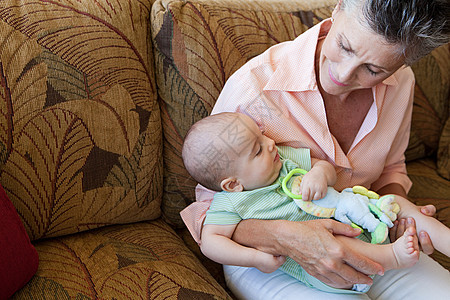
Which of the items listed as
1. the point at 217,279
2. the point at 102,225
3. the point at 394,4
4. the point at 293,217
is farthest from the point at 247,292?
the point at 394,4

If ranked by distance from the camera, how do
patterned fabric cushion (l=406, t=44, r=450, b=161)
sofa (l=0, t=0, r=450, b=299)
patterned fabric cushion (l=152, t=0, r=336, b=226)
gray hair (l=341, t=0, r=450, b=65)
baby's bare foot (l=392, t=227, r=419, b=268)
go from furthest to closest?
1. patterned fabric cushion (l=406, t=44, r=450, b=161)
2. patterned fabric cushion (l=152, t=0, r=336, b=226)
3. sofa (l=0, t=0, r=450, b=299)
4. baby's bare foot (l=392, t=227, r=419, b=268)
5. gray hair (l=341, t=0, r=450, b=65)

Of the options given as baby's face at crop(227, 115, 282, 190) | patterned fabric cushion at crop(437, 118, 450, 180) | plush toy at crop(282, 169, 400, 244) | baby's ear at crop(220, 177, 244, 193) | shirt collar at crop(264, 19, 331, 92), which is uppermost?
shirt collar at crop(264, 19, 331, 92)

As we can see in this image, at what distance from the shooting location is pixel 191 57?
152 centimetres

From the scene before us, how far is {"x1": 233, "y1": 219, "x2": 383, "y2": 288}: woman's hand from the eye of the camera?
1.14 m

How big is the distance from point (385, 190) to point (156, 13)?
3.37ft

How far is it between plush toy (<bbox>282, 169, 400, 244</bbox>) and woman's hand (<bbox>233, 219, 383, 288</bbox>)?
4cm

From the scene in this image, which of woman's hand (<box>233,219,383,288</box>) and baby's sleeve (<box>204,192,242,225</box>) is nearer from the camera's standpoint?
woman's hand (<box>233,219,383,288</box>)

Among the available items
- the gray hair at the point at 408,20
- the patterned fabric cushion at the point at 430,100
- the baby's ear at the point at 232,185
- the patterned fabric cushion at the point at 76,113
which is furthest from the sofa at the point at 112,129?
the gray hair at the point at 408,20

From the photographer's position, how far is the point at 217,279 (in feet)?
4.95

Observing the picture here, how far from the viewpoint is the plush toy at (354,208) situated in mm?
1206

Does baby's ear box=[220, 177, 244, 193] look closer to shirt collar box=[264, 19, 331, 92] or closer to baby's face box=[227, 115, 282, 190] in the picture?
Result: baby's face box=[227, 115, 282, 190]

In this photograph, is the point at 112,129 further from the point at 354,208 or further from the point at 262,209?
the point at 354,208

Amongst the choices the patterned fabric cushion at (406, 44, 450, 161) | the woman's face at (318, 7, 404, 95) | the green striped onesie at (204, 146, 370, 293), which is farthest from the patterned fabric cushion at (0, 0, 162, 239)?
the patterned fabric cushion at (406, 44, 450, 161)

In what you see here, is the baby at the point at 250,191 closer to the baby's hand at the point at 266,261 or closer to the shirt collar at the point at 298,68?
the baby's hand at the point at 266,261
